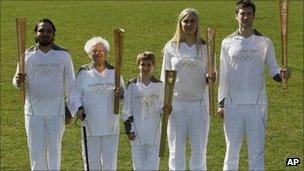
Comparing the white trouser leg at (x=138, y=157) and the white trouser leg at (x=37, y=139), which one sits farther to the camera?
the white trouser leg at (x=138, y=157)

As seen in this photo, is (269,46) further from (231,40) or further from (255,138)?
(255,138)

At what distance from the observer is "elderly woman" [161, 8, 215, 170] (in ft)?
26.2

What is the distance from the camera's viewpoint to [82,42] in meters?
22.0

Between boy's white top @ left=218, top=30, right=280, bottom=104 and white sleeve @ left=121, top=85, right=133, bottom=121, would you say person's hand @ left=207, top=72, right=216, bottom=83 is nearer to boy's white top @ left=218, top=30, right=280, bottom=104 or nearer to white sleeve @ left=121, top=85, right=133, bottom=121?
boy's white top @ left=218, top=30, right=280, bottom=104

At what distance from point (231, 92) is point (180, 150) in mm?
936

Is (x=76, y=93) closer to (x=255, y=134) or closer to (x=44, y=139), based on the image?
(x=44, y=139)

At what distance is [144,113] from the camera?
316 inches

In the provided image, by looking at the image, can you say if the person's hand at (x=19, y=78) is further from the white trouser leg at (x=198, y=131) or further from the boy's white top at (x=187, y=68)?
the white trouser leg at (x=198, y=131)

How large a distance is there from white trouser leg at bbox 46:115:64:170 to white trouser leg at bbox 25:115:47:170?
59 mm

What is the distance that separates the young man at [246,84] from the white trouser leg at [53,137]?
1987 mm

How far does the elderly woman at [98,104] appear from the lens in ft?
25.9

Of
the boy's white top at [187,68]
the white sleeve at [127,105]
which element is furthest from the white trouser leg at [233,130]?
the white sleeve at [127,105]

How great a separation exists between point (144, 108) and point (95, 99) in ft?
1.97

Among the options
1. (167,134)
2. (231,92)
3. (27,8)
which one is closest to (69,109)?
(167,134)
